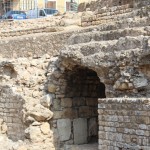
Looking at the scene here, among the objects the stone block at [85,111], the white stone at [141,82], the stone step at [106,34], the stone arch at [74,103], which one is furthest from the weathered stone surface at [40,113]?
the white stone at [141,82]

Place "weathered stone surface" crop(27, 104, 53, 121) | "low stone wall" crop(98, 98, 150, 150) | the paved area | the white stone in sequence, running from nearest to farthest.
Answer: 1. "low stone wall" crop(98, 98, 150, 150)
2. the white stone
3. "weathered stone surface" crop(27, 104, 53, 121)
4. the paved area

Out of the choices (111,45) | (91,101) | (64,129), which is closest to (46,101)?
(64,129)

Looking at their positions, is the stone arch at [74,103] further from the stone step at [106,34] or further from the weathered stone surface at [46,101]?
the stone step at [106,34]

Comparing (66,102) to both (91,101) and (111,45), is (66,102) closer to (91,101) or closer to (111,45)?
(91,101)

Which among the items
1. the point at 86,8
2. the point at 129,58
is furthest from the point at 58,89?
the point at 86,8

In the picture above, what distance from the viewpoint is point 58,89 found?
433 inches

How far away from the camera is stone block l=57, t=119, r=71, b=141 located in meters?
10.9

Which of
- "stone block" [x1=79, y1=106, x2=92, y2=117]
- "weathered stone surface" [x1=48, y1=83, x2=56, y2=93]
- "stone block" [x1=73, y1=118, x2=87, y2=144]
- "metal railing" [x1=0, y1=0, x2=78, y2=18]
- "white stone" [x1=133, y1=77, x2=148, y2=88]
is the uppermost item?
"metal railing" [x1=0, y1=0, x2=78, y2=18]

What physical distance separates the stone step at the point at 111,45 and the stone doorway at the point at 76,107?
71cm

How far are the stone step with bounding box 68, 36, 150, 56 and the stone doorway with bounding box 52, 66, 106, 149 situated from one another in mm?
715

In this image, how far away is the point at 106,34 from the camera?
33.2 feet

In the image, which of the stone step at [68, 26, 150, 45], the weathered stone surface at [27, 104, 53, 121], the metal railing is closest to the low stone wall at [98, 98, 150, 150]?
the stone step at [68, 26, 150, 45]

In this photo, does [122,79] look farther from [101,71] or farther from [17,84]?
[17,84]

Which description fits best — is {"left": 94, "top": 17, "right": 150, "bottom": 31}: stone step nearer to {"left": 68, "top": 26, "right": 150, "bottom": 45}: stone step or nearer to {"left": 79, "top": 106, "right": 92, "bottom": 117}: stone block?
{"left": 68, "top": 26, "right": 150, "bottom": 45}: stone step
